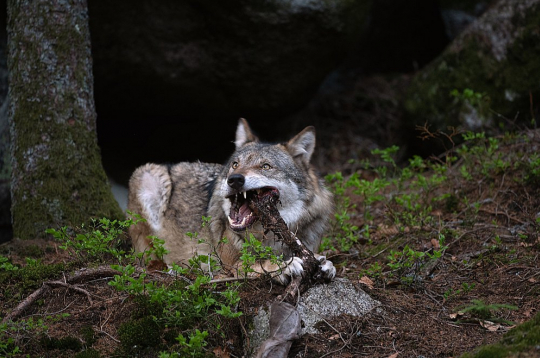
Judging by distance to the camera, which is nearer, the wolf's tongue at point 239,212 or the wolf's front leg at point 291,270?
the wolf's front leg at point 291,270

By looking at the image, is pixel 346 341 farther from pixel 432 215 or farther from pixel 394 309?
pixel 432 215

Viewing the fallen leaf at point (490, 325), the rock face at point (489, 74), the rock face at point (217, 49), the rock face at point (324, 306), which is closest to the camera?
the rock face at point (324, 306)

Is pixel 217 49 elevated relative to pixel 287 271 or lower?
elevated

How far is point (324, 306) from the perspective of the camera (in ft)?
16.3

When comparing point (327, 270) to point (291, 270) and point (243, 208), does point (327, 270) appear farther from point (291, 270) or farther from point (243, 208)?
point (243, 208)

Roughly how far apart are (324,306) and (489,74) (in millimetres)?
6425

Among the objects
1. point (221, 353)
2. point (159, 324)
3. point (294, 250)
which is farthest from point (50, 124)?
point (221, 353)

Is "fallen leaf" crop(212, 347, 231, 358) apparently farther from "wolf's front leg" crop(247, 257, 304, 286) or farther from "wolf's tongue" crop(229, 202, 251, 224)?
"wolf's tongue" crop(229, 202, 251, 224)

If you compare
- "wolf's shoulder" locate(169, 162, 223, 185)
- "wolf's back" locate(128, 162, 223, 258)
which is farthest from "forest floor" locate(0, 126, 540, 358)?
"wolf's shoulder" locate(169, 162, 223, 185)

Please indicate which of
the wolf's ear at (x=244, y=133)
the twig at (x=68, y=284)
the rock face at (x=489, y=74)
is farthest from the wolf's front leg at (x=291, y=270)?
the rock face at (x=489, y=74)

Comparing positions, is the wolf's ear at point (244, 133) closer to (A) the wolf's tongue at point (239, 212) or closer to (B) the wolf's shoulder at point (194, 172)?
(B) the wolf's shoulder at point (194, 172)

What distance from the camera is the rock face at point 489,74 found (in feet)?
31.0

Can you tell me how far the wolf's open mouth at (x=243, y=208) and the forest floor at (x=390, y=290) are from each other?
63 centimetres

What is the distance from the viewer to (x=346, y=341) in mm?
4664
